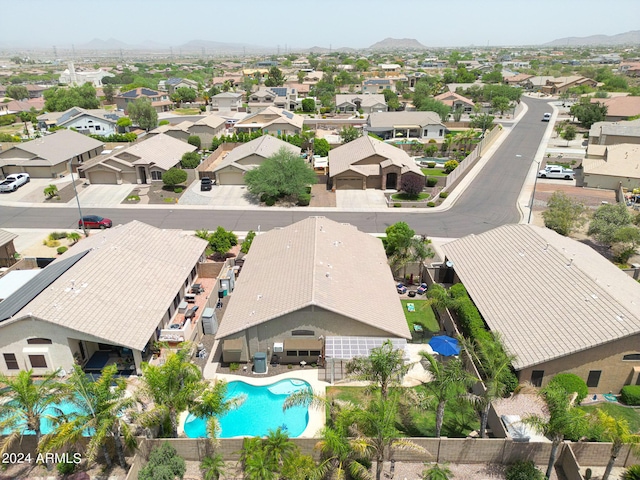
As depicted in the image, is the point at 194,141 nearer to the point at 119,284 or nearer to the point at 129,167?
the point at 129,167

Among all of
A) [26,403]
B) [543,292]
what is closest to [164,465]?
[26,403]

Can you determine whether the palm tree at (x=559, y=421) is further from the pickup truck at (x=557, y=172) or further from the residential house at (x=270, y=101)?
the residential house at (x=270, y=101)

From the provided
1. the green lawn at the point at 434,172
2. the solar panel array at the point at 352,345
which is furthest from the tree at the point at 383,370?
the green lawn at the point at 434,172

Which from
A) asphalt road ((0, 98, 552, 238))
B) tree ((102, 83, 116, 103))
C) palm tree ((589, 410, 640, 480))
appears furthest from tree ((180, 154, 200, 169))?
tree ((102, 83, 116, 103))

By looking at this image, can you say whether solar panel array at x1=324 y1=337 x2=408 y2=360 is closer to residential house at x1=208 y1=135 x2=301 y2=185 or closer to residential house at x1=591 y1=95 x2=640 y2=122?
residential house at x1=208 y1=135 x2=301 y2=185

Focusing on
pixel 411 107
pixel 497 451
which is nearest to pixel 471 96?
pixel 411 107

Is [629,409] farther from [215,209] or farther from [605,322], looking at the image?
[215,209]
